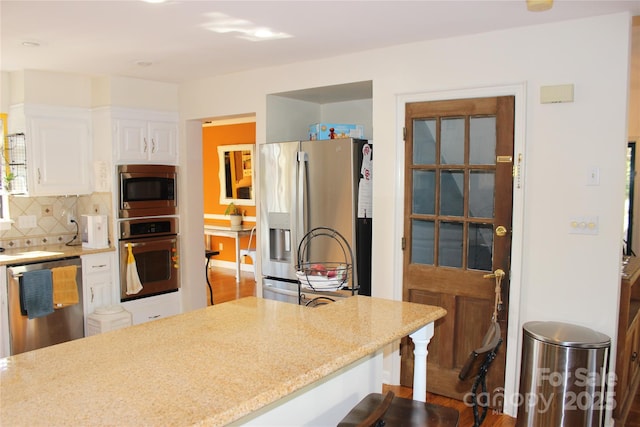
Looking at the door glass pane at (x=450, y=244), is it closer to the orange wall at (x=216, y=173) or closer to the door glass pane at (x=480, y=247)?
the door glass pane at (x=480, y=247)

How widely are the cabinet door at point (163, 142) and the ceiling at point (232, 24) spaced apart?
3.06ft

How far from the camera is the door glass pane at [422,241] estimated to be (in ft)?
11.8

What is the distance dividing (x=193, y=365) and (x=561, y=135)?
98.0 inches

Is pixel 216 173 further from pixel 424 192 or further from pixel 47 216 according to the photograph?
pixel 424 192

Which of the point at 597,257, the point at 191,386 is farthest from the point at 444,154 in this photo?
the point at 191,386

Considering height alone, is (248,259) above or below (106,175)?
below

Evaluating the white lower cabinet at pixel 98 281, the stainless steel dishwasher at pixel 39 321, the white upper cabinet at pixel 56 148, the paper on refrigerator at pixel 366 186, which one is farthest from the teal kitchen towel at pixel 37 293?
the paper on refrigerator at pixel 366 186

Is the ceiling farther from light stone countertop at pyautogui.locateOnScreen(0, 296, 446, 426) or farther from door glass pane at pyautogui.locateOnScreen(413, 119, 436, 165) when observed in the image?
light stone countertop at pyautogui.locateOnScreen(0, 296, 446, 426)

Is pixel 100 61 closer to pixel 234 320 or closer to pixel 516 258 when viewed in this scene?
pixel 234 320

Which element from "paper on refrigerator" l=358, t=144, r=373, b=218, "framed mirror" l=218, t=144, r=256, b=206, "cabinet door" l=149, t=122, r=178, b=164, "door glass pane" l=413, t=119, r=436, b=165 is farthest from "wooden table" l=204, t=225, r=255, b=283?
"door glass pane" l=413, t=119, r=436, b=165

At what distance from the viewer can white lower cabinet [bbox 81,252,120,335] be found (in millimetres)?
4461

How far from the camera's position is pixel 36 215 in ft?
15.6

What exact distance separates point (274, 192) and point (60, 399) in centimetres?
297

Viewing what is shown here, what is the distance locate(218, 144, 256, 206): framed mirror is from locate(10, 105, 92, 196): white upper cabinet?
10.0ft
